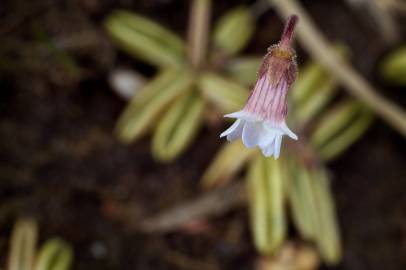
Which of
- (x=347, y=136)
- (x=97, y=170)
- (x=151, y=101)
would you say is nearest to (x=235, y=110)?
(x=151, y=101)

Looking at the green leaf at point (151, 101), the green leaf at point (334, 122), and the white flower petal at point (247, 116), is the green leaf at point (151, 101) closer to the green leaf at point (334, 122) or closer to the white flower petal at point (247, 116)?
the green leaf at point (334, 122)

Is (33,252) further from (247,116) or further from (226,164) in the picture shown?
(247,116)

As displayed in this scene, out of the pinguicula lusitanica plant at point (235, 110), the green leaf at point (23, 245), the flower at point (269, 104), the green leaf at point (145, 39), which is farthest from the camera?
the green leaf at point (145, 39)

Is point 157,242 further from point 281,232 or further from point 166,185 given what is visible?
point 281,232

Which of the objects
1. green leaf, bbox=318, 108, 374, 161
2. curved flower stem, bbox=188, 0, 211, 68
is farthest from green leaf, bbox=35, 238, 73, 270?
green leaf, bbox=318, 108, 374, 161

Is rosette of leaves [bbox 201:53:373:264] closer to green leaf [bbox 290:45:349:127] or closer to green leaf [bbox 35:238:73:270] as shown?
green leaf [bbox 290:45:349:127]

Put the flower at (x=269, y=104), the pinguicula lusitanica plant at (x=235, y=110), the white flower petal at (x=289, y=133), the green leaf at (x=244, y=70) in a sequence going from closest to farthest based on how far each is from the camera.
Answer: the white flower petal at (x=289, y=133) → the flower at (x=269, y=104) → the pinguicula lusitanica plant at (x=235, y=110) → the green leaf at (x=244, y=70)

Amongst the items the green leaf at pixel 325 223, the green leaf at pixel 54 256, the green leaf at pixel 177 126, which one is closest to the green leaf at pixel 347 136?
the green leaf at pixel 325 223
